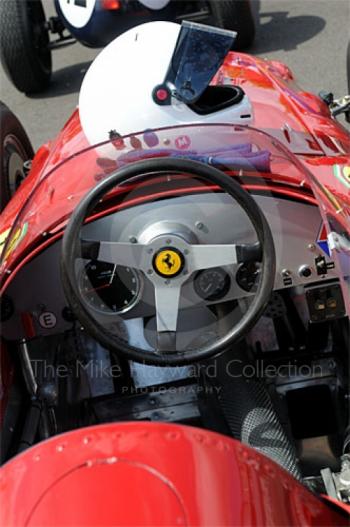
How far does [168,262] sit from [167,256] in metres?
0.02

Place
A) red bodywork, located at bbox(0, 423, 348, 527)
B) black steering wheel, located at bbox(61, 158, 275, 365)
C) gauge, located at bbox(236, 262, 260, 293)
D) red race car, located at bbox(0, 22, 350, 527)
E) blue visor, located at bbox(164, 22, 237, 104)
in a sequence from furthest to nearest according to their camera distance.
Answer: blue visor, located at bbox(164, 22, 237, 104) → gauge, located at bbox(236, 262, 260, 293) → black steering wheel, located at bbox(61, 158, 275, 365) → red race car, located at bbox(0, 22, 350, 527) → red bodywork, located at bbox(0, 423, 348, 527)

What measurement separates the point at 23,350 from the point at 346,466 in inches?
38.3

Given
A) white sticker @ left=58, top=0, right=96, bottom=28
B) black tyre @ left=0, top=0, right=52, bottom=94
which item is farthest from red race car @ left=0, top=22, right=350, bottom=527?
black tyre @ left=0, top=0, right=52, bottom=94

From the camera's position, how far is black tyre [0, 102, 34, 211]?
3324mm

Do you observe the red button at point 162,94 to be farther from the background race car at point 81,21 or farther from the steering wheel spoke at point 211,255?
the background race car at point 81,21

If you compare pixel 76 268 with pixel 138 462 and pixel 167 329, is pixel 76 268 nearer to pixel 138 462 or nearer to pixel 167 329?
pixel 167 329

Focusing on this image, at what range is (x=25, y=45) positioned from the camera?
187 inches

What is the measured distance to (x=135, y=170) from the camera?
6.15 feet

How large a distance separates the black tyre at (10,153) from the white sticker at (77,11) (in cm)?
128

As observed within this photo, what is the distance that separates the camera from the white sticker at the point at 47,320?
2.20m

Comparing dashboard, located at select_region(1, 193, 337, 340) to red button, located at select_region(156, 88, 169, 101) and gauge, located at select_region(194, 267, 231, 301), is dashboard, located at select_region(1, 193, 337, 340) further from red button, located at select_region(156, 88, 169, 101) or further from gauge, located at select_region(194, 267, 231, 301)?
red button, located at select_region(156, 88, 169, 101)

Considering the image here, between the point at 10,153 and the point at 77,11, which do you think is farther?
the point at 77,11

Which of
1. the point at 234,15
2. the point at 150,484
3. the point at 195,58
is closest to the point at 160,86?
the point at 195,58

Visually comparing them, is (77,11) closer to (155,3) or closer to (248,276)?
(155,3)
